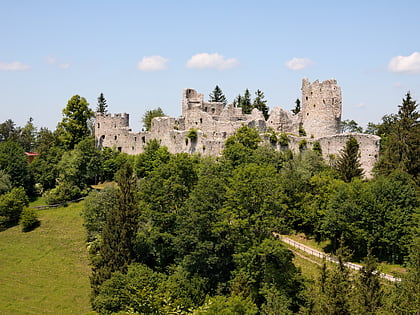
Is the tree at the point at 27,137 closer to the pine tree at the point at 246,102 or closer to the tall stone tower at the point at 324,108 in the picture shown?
the pine tree at the point at 246,102

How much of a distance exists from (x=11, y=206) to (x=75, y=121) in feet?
46.8

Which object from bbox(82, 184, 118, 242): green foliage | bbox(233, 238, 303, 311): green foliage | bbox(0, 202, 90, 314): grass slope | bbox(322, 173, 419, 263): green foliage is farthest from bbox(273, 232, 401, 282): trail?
bbox(0, 202, 90, 314): grass slope

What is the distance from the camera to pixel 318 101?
43.7 m

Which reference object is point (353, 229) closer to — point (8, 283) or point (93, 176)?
point (8, 283)

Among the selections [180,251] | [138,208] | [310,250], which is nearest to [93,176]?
[138,208]

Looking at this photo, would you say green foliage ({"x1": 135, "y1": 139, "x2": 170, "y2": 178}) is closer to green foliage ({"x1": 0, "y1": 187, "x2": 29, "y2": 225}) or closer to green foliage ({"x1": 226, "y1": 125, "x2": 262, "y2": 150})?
green foliage ({"x1": 226, "y1": 125, "x2": 262, "y2": 150})

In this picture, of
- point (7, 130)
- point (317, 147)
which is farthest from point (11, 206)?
point (7, 130)

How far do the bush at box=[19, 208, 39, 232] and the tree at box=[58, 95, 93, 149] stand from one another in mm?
13177

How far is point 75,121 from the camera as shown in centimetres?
5391

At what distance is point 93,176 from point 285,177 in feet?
76.5

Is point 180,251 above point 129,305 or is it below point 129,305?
above

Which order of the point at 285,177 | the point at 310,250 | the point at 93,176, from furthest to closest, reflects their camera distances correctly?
1. the point at 93,176
2. the point at 285,177
3. the point at 310,250

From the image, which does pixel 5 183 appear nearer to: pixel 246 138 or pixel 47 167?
pixel 47 167

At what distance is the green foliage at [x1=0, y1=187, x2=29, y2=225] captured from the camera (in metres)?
42.6
